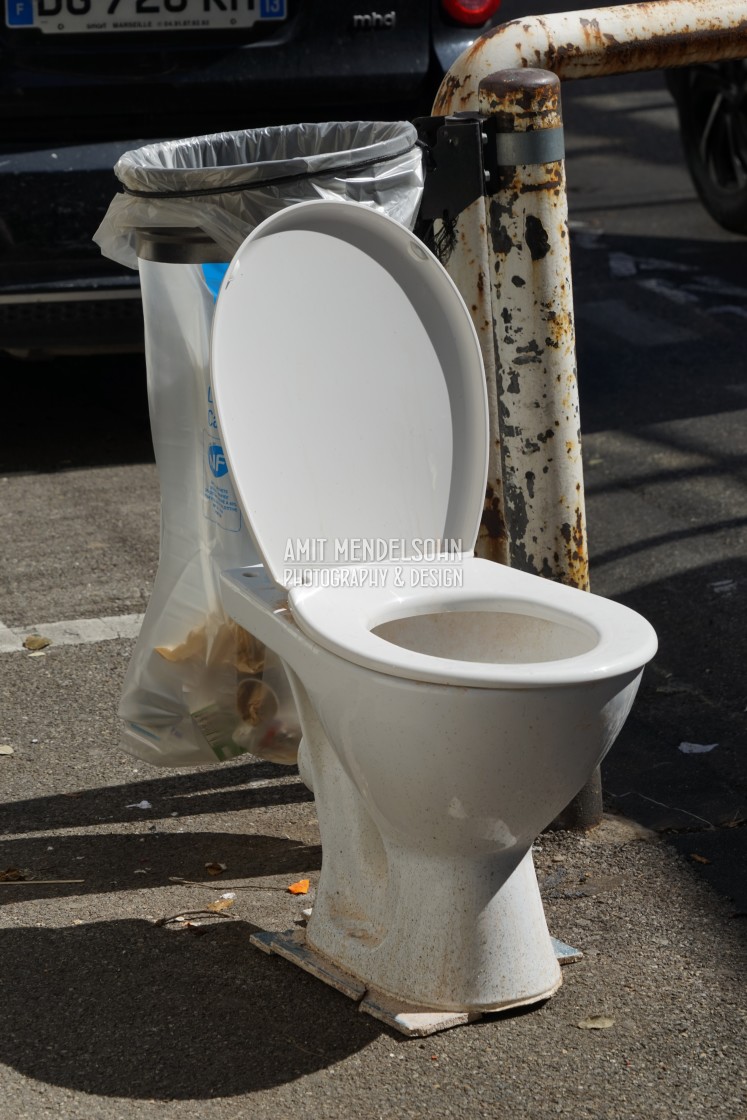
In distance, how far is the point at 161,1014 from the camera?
2.45 meters

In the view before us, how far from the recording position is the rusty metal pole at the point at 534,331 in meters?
2.68

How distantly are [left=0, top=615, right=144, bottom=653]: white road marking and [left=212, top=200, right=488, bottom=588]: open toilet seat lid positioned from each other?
1.29 m

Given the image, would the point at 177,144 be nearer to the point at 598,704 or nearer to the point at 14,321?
the point at 598,704

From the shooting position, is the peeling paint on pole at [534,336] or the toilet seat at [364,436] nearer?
the toilet seat at [364,436]

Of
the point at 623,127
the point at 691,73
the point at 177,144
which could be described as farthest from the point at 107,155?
the point at 623,127

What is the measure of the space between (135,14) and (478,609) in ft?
8.24

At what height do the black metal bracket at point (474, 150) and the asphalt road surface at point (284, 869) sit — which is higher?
the black metal bracket at point (474, 150)

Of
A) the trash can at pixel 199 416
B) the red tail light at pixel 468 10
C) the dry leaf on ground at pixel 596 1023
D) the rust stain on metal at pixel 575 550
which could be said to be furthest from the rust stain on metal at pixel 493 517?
the red tail light at pixel 468 10

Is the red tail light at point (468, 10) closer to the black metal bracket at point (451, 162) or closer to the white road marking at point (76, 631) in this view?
the black metal bracket at point (451, 162)

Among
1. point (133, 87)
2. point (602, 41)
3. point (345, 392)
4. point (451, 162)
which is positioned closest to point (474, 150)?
point (451, 162)

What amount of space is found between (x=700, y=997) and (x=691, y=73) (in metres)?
5.93

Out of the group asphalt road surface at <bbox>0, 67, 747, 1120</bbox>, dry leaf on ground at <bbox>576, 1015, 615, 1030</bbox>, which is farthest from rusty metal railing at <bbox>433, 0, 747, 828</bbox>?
dry leaf on ground at <bbox>576, 1015, 615, 1030</bbox>

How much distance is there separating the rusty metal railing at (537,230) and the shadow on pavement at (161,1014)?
31.0 inches

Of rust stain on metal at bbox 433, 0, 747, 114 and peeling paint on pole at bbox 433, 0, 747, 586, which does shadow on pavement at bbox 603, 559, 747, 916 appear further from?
rust stain on metal at bbox 433, 0, 747, 114
